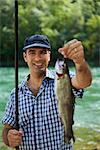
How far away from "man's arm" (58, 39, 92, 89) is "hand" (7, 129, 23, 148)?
1.13 ft

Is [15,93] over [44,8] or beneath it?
beneath

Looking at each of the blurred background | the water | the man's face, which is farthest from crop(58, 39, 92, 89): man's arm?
the blurred background

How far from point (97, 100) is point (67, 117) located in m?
12.0

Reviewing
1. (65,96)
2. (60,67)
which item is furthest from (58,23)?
(60,67)

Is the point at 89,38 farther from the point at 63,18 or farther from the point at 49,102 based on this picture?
the point at 49,102

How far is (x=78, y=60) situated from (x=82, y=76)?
0.12m

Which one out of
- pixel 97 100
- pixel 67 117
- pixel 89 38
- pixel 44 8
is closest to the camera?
pixel 67 117

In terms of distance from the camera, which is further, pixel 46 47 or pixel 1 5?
pixel 1 5

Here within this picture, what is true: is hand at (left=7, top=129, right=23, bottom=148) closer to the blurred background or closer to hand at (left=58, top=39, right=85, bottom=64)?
hand at (left=58, top=39, right=85, bottom=64)

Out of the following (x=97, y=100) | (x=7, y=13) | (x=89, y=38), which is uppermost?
(x=7, y=13)

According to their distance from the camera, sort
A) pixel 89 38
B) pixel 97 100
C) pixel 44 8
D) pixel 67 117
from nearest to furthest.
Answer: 1. pixel 67 117
2. pixel 97 100
3. pixel 89 38
4. pixel 44 8

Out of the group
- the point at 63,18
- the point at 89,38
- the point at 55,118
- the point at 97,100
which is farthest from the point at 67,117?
the point at 63,18

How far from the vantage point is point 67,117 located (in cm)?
193

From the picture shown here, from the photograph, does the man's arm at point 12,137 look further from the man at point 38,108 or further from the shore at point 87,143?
the shore at point 87,143
